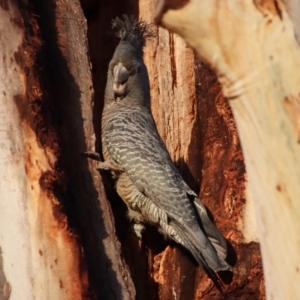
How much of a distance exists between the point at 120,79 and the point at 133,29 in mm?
280

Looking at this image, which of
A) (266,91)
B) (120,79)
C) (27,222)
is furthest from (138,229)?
(266,91)

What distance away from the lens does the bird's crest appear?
362 centimetres

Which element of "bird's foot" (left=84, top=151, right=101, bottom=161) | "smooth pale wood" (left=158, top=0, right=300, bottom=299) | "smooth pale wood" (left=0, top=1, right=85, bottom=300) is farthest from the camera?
"bird's foot" (left=84, top=151, right=101, bottom=161)

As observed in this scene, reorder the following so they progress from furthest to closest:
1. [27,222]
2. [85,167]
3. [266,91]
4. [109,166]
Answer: [109,166] → [85,167] → [27,222] → [266,91]

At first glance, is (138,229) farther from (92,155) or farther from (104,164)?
(92,155)

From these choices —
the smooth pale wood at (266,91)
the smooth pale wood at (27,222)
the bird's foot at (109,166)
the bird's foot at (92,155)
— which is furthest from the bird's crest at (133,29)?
the smooth pale wood at (266,91)

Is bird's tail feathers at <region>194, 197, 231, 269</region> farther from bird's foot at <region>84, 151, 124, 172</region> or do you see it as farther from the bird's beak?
the bird's beak

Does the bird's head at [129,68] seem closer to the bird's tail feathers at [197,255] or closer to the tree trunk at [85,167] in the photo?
the tree trunk at [85,167]

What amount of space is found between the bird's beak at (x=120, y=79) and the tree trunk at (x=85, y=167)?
14cm

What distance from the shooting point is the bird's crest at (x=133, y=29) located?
3625mm

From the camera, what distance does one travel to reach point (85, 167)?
3.10 metres

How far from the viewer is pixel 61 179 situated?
282 cm

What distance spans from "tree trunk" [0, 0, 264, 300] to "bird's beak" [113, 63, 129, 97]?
135mm

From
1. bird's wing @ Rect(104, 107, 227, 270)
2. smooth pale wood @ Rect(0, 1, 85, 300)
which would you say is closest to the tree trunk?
smooth pale wood @ Rect(0, 1, 85, 300)
